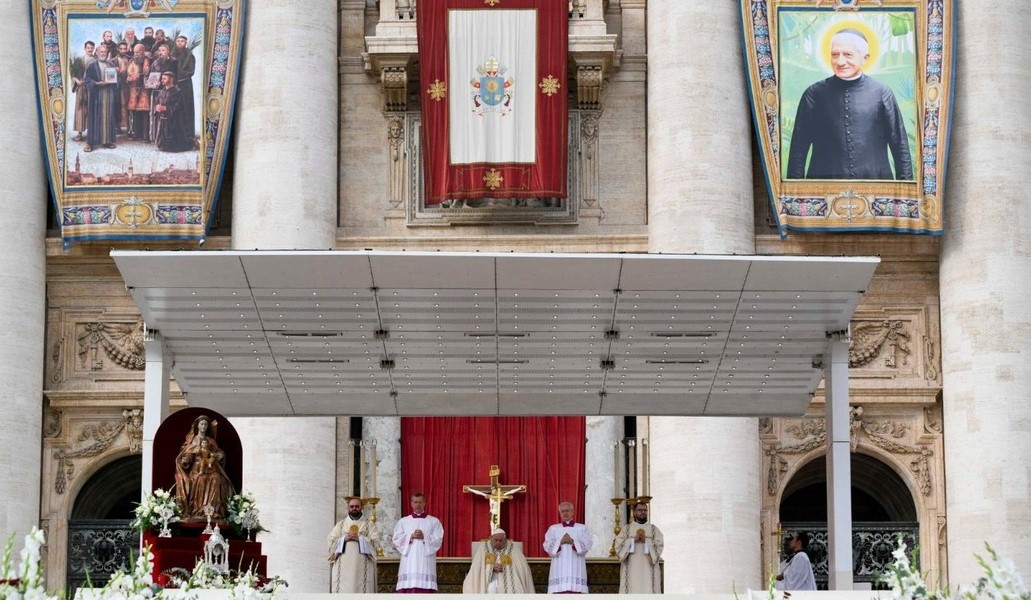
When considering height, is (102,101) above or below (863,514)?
above

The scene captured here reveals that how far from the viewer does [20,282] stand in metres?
Result: 30.6

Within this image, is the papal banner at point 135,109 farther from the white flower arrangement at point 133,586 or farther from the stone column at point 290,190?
the white flower arrangement at point 133,586

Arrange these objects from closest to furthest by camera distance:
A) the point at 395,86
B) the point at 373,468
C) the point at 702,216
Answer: the point at 373,468 → the point at 702,216 → the point at 395,86

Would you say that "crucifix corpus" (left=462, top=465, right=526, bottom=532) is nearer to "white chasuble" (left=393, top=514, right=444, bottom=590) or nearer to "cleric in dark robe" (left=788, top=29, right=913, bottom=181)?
"white chasuble" (left=393, top=514, right=444, bottom=590)

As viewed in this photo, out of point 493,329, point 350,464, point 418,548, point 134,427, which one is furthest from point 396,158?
point 493,329

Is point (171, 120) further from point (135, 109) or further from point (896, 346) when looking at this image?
point (896, 346)

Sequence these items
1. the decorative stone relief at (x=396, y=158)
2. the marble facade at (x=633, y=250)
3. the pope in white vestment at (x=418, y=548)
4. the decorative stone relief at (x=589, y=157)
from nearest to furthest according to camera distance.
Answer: the pope in white vestment at (x=418, y=548) < the marble facade at (x=633, y=250) < the decorative stone relief at (x=589, y=157) < the decorative stone relief at (x=396, y=158)

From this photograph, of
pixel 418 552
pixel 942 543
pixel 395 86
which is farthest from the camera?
pixel 395 86

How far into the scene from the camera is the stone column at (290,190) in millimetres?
30031

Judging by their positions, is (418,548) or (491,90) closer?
(418,548)

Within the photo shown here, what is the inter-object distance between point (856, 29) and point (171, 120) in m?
9.54

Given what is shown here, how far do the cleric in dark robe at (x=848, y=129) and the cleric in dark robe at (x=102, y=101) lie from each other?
9.31 metres

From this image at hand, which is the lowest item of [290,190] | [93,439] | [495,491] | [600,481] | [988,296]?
[495,491]

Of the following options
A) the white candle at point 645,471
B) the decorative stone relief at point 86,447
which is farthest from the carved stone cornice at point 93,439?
the white candle at point 645,471
